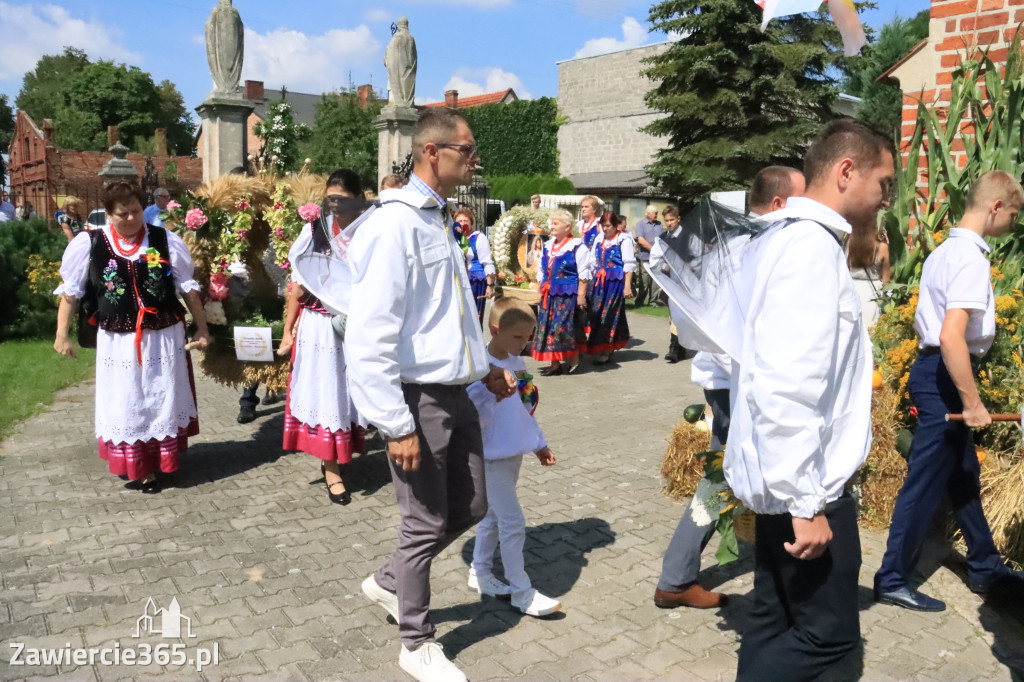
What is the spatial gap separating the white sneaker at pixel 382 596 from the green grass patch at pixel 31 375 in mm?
4689

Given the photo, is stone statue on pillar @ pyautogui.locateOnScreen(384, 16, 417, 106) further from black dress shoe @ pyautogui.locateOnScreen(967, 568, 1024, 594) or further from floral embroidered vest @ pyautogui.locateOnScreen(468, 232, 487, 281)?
black dress shoe @ pyautogui.locateOnScreen(967, 568, 1024, 594)

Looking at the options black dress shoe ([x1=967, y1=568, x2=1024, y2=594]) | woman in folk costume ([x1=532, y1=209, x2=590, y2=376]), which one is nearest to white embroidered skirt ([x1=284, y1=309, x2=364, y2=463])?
black dress shoe ([x1=967, y1=568, x2=1024, y2=594])

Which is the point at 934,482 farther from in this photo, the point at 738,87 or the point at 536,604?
the point at 738,87

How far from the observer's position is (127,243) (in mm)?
5461

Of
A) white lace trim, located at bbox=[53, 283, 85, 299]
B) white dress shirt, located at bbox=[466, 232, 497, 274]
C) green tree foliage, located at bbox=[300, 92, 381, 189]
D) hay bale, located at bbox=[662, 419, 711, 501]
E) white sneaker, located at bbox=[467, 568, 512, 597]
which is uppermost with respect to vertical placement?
green tree foliage, located at bbox=[300, 92, 381, 189]

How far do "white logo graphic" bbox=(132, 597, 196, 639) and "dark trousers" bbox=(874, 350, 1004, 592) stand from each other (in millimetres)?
3256

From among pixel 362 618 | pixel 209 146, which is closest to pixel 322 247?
pixel 362 618

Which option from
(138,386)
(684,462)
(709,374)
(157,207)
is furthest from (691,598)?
(157,207)

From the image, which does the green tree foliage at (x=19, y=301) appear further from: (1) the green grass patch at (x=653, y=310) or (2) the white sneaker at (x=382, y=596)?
(1) the green grass patch at (x=653, y=310)

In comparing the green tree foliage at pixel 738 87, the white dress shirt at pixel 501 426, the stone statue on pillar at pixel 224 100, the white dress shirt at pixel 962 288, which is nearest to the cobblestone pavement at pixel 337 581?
the white dress shirt at pixel 501 426

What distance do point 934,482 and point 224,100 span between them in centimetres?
1295

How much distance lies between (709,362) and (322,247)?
249 centimetres

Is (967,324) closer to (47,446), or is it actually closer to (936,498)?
(936,498)

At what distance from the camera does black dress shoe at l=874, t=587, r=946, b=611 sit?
394 cm
